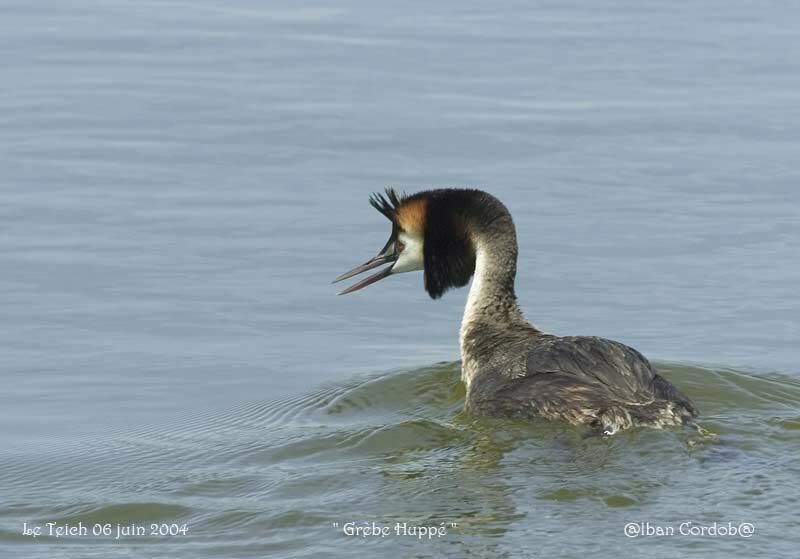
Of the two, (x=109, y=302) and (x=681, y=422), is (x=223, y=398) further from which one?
(x=681, y=422)

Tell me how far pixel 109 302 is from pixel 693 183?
17.3 ft

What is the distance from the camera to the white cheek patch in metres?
10.9

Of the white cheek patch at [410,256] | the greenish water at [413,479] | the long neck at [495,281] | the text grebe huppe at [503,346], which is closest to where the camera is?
the greenish water at [413,479]

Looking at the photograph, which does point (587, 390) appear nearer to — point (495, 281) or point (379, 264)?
point (495, 281)

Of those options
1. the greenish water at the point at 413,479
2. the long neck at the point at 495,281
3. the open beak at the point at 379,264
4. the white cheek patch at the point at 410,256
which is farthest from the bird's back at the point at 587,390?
the open beak at the point at 379,264

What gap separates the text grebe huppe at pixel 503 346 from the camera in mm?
9109

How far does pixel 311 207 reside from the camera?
13.8 m

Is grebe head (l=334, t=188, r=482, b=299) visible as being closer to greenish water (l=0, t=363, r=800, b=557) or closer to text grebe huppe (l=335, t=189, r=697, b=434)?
text grebe huppe (l=335, t=189, r=697, b=434)

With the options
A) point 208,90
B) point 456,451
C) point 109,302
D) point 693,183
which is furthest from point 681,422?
point 208,90

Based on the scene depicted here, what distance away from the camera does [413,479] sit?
845cm

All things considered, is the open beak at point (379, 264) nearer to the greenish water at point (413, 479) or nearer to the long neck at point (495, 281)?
the long neck at point (495, 281)

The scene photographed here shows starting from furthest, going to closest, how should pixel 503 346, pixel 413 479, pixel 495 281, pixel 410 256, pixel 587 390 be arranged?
pixel 410 256 < pixel 495 281 < pixel 503 346 < pixel 587 390 < pixel 413 479

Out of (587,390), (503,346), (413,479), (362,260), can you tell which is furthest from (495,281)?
(413,479)

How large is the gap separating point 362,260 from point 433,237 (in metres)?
1.98
